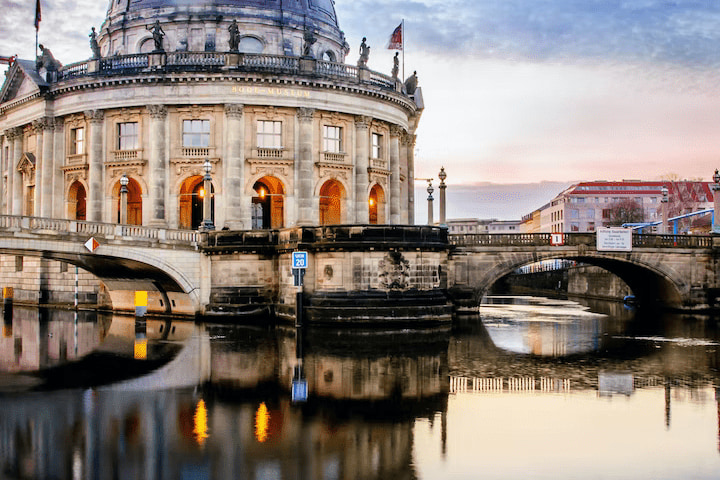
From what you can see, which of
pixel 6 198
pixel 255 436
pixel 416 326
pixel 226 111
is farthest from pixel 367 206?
pixel 255 436

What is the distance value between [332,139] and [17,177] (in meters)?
23.4

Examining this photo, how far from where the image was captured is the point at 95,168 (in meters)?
53.6

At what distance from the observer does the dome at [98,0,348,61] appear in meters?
58.7

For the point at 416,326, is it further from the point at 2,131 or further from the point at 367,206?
the point at 2,131

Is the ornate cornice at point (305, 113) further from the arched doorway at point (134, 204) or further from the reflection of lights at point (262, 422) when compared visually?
the reflection of lights at point (262, 422)

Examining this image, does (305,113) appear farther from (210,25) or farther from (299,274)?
(299,274)

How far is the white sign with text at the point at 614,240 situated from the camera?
165 ft

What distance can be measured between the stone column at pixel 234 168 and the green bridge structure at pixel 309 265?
7735 mm

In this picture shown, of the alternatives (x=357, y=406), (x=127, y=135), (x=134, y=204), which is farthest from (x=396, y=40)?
(x=357, y=406)

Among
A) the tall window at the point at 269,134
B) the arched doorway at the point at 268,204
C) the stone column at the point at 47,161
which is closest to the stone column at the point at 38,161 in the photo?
the stone column at the point at 47,161

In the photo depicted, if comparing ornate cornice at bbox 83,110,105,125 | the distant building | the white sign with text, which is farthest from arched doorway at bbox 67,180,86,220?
the distant building

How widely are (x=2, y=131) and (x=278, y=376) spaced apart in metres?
45.1

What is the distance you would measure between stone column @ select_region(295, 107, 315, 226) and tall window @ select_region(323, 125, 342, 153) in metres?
1.69

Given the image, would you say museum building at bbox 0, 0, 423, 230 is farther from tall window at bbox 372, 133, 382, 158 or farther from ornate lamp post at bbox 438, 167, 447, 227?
ornate lamp post at bbox 438, 167, 447, 227
